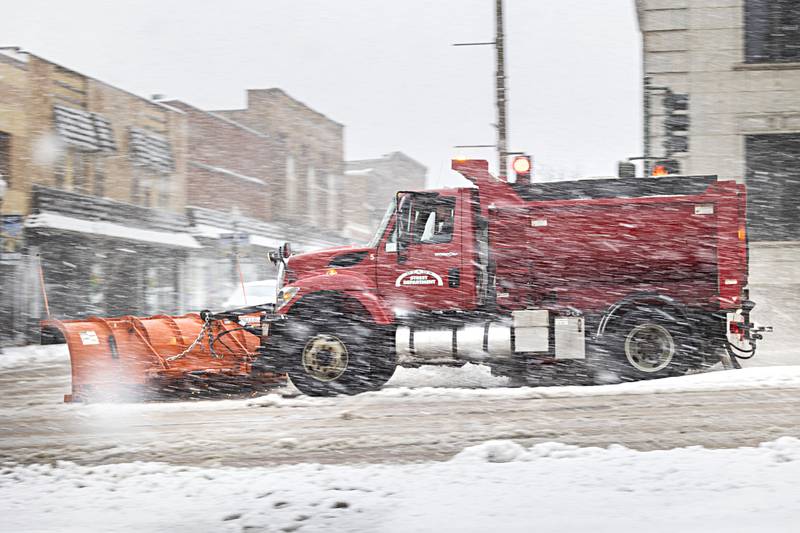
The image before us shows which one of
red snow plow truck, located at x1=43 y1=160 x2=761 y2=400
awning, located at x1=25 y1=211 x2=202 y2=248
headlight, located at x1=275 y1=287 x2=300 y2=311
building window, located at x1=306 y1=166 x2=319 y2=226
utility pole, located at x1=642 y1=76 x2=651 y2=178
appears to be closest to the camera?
red snow plow truck, located at x1=43 y1=160 x2=761 y2=400

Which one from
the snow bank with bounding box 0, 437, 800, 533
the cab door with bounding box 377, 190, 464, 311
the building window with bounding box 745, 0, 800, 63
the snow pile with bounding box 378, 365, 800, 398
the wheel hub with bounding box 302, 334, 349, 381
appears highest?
the building window with bounding box 745, 0, 800, 63

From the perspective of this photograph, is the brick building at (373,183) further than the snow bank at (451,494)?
Yes

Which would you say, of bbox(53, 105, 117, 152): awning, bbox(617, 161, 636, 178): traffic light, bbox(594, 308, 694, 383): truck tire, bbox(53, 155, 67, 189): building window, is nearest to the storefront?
bbox(53, 155, 67, 189): building window

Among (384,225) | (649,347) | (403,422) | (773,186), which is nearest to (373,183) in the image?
(773,186)

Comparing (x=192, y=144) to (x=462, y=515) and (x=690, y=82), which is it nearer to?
(x=690, y=82)

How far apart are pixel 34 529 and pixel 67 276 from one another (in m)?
20.4

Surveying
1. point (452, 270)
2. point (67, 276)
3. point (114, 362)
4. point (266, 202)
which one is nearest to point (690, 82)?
point (452, 270)

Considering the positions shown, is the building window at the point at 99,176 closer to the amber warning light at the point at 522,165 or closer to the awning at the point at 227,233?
the awning at the point at 227,233

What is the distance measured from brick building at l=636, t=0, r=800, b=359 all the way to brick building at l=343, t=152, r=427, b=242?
3109 centimetres

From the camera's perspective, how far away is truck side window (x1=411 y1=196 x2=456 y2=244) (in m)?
10.2

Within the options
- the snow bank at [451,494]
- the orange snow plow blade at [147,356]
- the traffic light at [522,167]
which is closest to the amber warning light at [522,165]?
the traffic light at [522,167]

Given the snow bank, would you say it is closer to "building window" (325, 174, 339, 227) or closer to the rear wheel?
the rear wheel

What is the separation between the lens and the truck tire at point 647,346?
9977 millimetres

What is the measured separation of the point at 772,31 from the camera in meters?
16.0
